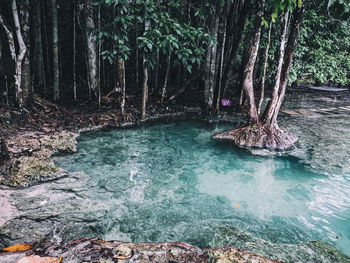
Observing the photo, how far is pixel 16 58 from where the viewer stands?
20.2 ft

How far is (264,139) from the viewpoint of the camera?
6473mm

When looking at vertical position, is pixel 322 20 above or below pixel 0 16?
above

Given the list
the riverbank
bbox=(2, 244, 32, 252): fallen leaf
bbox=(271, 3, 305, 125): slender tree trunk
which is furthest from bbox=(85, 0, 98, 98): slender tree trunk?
bbox=(2, 244, 32, 252): fallen leaf

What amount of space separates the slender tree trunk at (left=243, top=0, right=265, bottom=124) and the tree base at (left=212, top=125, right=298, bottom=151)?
0.94 ft

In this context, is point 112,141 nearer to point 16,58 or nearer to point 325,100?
point 16,58

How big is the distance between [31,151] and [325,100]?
1352 cm

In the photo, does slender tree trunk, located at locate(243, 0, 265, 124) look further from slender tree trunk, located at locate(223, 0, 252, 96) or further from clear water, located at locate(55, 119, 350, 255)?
slender tree trunk, located at locate(223, 0, 252, 96)

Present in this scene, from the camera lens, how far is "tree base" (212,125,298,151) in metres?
6.37

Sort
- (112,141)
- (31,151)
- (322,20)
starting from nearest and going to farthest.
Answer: (31,151)
(112,141)
(322,20)

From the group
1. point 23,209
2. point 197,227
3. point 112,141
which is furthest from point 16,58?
point 197,227

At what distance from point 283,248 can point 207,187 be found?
70.9 inches

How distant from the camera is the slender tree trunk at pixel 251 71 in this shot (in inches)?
238

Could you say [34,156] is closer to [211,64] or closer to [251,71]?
[251,71]

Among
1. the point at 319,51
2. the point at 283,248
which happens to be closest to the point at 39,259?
the point at 283,248
